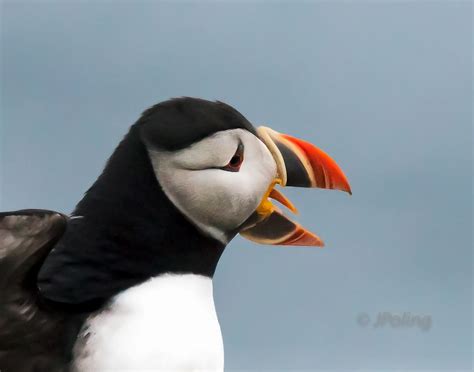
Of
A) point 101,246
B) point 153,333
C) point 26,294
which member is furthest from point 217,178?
point 26,294

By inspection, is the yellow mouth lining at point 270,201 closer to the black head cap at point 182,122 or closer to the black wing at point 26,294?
the black head cap at point 182,122

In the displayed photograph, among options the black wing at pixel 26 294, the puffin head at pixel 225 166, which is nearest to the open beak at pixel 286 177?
the puffin head at pixel 225 166

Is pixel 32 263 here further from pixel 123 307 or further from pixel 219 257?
pixel 219 257

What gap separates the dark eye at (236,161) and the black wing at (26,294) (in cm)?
75

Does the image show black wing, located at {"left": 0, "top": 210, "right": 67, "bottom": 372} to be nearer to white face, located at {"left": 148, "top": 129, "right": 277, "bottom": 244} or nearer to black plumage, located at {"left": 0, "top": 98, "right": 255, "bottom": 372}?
black plumage, located at {"left": 0, "top": 98, "right": 255, "bottom": 372}

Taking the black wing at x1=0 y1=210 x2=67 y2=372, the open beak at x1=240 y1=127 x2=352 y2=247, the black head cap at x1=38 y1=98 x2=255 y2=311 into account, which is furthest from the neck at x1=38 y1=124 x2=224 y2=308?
the open beak at x1=240 y1=127 x2=352 y2=247

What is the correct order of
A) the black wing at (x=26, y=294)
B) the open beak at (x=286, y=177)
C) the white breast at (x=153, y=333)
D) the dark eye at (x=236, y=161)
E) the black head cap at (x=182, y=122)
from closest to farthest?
the black wing at (x=26, y=294) < the white breast at (x=153, y=333) < the black head cap at (x=182, y=122) < the dark eye at (x=236, y=161) < the open beak at (x=286, y=177)

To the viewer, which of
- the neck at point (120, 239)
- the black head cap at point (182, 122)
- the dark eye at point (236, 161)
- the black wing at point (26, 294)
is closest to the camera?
the black wing at point (26, 294)

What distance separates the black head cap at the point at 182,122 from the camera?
11.2 feet

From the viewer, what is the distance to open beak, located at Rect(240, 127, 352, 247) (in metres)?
3.75

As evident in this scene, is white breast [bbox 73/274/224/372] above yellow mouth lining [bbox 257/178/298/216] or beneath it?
beneath

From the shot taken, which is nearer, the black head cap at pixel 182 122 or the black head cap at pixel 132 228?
the black head cap at pixel 132 228

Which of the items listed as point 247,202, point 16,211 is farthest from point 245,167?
point 16,211

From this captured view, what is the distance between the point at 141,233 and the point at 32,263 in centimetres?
47
